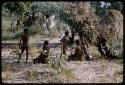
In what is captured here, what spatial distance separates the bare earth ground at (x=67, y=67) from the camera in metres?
7.29

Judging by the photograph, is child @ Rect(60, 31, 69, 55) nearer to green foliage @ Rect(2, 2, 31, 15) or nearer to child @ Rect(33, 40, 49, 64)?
child @ Rect(33, 40, 49, 64)

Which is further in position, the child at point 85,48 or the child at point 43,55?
the child at point 85,48

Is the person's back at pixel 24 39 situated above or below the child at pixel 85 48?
above

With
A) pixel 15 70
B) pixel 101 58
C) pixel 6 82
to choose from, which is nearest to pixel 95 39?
pixel 101 58

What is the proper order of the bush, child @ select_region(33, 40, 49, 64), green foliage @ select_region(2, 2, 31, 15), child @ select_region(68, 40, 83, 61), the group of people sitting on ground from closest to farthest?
child @ select_region(33, 40, 49, 64)
the group of people sitting on ground
child @ select_region(68, 40, 83, 61)
the bush
green foliage @ select_region(2, 2, 31, 15)

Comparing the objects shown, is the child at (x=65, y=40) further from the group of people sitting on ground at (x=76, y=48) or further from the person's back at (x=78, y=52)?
the person's back at (x=78, y=52)

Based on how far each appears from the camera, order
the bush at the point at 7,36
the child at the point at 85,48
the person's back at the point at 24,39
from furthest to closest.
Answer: the child at the point at 85,48 → the bush at the point at 7,36 → the person's back at the point at 24,39

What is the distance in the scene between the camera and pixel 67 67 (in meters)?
8.15

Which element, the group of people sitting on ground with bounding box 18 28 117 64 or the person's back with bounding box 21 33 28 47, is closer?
the group of people sitting on ground with bounding box 18 28 117 64

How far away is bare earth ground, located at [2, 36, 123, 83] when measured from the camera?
7.29 meters

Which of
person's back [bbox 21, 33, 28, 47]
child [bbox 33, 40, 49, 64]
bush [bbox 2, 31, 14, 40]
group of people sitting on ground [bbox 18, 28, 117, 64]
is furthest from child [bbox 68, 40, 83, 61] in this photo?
bush [bbox 2, 31, 14, 40]

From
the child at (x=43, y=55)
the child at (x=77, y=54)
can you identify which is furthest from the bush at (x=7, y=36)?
the child at (x=77, y=54)

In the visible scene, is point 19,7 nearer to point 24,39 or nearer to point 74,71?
point 24,39

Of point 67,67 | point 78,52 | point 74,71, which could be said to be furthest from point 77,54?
point 74,71
